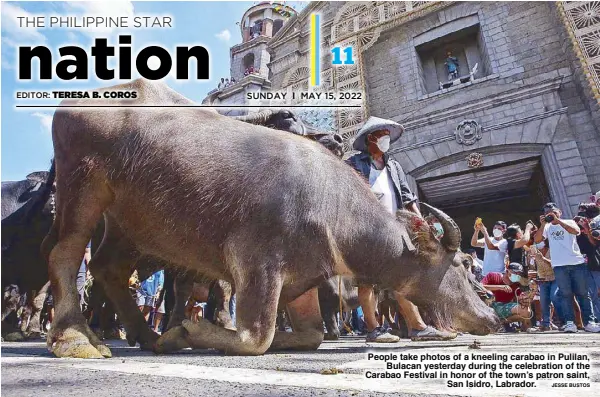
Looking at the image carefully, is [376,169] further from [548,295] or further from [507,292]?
[548,295]

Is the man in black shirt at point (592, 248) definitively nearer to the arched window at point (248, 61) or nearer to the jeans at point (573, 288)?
the jeans at point (573, 288)

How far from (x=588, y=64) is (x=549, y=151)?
73.1 inches

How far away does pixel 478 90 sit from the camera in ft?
34.4

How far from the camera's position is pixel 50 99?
2.86 metres

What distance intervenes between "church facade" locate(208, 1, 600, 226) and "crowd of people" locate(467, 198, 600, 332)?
2.89 metres

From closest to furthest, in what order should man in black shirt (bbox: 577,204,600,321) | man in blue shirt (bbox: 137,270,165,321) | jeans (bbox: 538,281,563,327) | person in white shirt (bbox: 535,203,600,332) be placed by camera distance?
person in white shirt (bbox: 535,203,600,332)
man in black shirt (bbox: 577,204,600,321)
jeans (bbox: 538,281,563,327)
man in blue shirt (bbox: 137,270,165,321)

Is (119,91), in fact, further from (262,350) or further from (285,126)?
(262,350)

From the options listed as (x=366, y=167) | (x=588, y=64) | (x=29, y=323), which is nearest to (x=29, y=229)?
(x=29, y=323)

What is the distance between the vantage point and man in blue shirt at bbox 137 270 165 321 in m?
7.75

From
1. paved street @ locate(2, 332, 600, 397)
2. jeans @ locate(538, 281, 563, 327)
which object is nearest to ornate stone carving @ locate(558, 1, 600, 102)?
jeans @ locate(538, 281, 563, 327)

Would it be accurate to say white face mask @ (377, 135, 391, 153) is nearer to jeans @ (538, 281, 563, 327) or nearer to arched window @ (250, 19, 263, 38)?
jeans @ (538, 281, 563, 327)

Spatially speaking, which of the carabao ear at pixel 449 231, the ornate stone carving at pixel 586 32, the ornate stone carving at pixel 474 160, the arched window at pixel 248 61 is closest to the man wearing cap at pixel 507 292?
the carabao ear at pixel 449 231

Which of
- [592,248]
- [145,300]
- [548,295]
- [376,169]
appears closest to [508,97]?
[592,248]

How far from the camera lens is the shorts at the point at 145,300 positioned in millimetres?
7855
